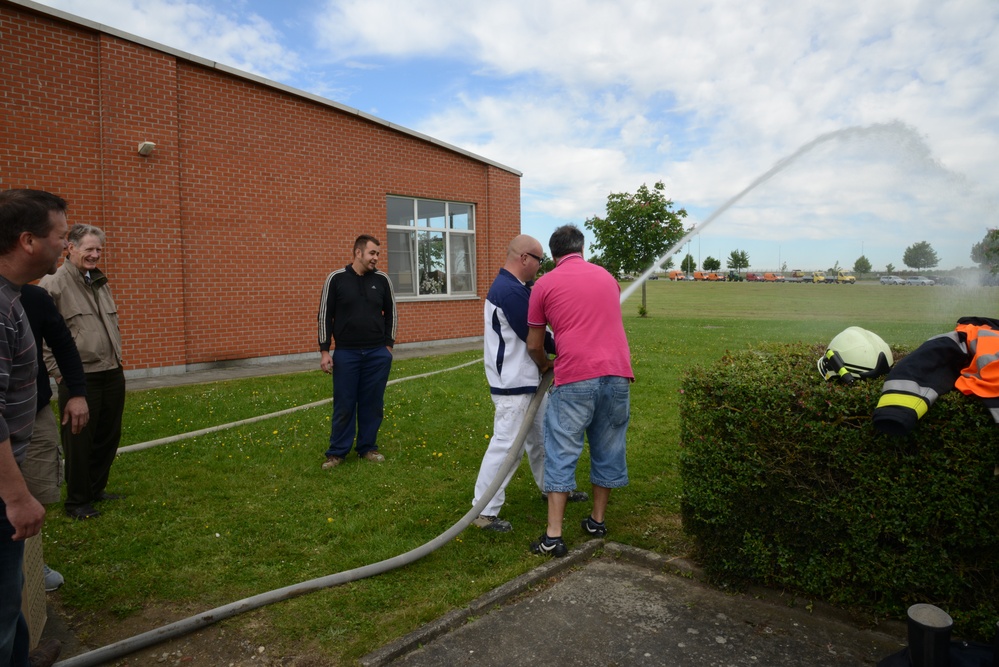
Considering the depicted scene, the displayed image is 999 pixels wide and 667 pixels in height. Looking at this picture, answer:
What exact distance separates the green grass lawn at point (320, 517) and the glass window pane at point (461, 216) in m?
8.29

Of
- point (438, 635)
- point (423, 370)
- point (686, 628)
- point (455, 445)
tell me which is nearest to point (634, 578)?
point (686, 628)

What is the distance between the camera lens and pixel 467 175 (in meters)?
16.6

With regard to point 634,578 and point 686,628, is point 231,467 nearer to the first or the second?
point 634,578

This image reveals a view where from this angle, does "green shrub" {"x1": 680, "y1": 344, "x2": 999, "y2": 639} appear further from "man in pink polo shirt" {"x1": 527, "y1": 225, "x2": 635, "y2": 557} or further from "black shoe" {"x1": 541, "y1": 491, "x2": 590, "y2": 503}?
"black shoe" {"x1": 541, "y1": 491, "x2": 590, "y2": 503}

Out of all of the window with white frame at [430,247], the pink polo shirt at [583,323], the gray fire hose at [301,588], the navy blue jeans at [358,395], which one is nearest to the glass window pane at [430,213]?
the window with white frame at [430,247]

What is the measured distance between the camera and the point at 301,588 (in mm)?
3854

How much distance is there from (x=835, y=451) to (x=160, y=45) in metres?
12.2

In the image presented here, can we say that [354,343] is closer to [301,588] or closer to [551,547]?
[301,588]

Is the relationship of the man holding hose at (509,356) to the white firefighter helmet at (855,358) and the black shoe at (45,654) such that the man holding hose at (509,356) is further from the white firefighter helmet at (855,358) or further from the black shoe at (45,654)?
the black shoe at (45,654)

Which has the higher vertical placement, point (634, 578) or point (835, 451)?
point (835, 451)

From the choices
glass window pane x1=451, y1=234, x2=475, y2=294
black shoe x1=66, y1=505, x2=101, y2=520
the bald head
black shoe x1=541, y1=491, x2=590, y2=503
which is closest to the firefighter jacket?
the bald head

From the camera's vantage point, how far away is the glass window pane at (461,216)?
16453 mm

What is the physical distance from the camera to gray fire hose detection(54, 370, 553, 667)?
3248 mm

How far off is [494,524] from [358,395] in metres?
2.43
